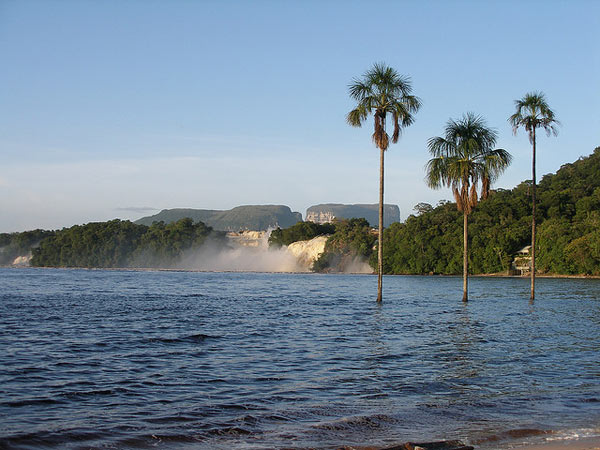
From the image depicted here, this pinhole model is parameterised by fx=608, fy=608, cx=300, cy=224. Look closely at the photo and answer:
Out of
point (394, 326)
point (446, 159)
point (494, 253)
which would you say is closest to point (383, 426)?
point (394, 326)

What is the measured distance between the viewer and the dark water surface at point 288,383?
29.6 ft

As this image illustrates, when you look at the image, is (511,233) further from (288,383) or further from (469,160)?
(288,383)

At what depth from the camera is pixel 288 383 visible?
1263 centimetres

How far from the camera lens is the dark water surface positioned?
29.6 feet

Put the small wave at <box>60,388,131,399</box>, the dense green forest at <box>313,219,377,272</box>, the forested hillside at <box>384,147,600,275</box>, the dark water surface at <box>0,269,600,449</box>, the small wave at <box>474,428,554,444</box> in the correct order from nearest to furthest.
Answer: the small wave at <box>474,428,554,444</box>, the dark water surface at <box>0,269,600,449</box>, the small wave at <box>60,388,131,399</box>, the forested hillside at <box>384,147,600,275</box>, the dense green forest at <box>313,219,377,272</box>

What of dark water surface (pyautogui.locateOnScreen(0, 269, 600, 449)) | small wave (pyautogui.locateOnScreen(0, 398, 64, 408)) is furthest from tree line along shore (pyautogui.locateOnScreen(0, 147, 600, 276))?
small wave (pyautogui.locateOnScreen(0, 398, 64, 408))

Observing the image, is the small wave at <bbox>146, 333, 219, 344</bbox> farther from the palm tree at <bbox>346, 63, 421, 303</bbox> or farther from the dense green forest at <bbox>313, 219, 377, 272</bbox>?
the dense green forest at <bbox>313, 219, 377, 272</bbox>

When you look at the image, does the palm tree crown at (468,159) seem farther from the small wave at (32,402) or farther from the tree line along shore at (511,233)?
the tree line along shore at (511,233)

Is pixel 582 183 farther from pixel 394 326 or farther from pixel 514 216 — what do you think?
pixel 394 326

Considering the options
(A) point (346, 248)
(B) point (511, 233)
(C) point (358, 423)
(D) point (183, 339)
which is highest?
(B) point (511, 233)

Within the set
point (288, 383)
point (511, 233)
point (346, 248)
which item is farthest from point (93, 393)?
point (346, 248)

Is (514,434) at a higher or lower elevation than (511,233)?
lower

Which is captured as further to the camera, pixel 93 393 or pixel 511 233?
pixel 511 233

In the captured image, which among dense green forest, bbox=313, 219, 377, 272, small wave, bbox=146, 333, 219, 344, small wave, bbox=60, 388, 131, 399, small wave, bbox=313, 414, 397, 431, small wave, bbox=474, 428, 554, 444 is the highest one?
dense green forest, bbox=313, 219, 377, 272
